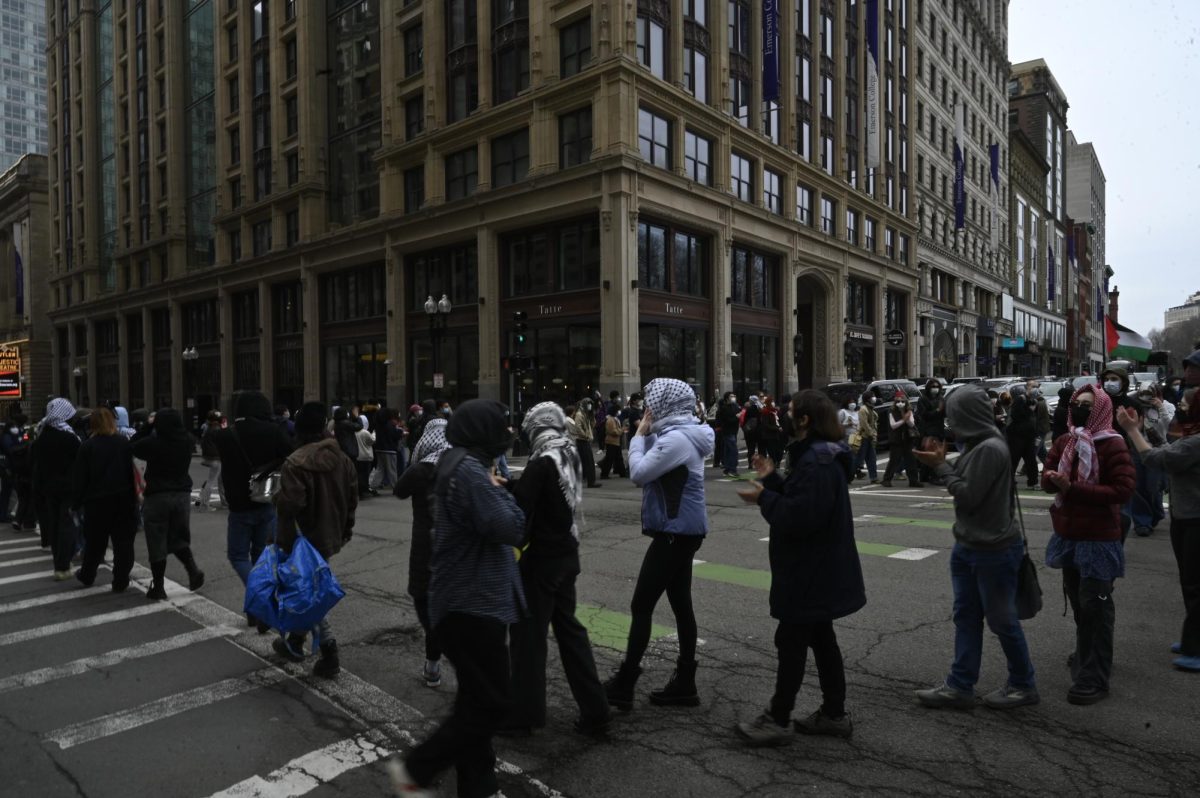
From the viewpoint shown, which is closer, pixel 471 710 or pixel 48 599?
pixel 471 710

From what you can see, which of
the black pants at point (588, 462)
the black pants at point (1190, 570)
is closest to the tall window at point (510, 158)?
the black pants at point (588, 462)

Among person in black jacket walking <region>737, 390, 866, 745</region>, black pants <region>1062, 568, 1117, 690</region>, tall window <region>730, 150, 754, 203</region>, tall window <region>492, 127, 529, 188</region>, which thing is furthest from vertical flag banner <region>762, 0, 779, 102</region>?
person in black jacket walking <region>737, 390, 866, 745</region>

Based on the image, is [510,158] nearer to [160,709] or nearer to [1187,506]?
[160,709]

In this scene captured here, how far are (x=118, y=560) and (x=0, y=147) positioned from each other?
13832 cm

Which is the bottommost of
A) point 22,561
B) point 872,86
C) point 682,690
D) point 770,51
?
point 22,561

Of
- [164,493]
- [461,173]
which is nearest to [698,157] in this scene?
[461,173]

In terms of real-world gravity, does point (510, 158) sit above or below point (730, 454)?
above

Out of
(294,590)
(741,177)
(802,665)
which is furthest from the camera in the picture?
(741,177)

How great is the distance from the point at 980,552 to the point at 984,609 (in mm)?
362

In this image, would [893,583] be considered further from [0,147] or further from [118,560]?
[0,147]

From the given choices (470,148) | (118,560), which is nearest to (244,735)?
(118,560)

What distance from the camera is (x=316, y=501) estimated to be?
5559 mm

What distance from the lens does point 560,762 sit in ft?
13.3

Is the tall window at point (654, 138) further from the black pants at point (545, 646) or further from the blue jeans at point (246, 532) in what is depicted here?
the black pants at point (545, 646)
